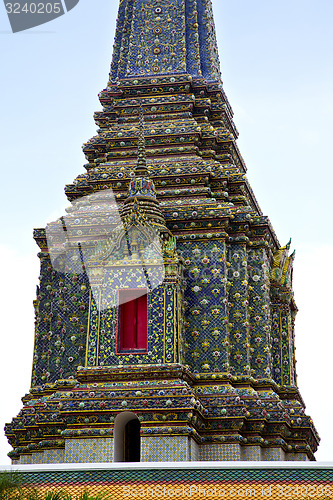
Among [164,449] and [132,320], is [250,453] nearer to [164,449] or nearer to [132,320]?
[164,449]

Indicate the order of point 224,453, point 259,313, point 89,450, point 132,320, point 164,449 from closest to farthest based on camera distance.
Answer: point 164,449, point 89,450, point 224,453, point 132,320, point 259,313

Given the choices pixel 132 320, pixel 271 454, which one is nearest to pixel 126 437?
pixel 132 320

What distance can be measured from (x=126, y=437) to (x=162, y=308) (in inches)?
120

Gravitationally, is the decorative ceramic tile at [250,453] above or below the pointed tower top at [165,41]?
below

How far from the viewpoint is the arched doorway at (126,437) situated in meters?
20.6

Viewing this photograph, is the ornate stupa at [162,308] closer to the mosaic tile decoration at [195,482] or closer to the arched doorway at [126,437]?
the arched doorway at [126,437]

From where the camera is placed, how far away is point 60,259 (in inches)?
944

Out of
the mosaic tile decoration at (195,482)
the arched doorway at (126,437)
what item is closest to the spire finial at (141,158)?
the arched doorway at (126,437)

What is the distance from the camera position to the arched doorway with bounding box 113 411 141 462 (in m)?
20.6

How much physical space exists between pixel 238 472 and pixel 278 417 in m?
5.04

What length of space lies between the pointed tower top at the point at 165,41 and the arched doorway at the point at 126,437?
1066 cm

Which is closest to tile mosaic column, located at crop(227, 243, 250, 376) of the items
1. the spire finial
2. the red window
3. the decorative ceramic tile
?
the decorative ceramic tile

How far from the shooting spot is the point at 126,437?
21406mm

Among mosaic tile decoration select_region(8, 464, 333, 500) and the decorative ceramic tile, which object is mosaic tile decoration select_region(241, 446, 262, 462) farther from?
mosaic tile decoration select_region(8, 464, 333, 500)
